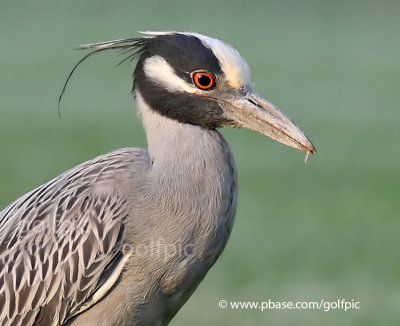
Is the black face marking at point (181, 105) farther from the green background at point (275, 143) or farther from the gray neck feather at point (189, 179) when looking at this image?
the green background at point (275, 143)

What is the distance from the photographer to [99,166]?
7.78 meters

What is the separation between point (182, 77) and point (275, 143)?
13.0 meters

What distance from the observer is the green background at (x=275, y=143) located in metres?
12.4

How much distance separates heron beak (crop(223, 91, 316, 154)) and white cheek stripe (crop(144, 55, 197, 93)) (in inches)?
11.3

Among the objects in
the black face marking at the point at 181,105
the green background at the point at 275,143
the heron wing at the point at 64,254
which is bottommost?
the heron wing at the point at 64,254

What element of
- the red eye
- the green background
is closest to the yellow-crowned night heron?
the red eye

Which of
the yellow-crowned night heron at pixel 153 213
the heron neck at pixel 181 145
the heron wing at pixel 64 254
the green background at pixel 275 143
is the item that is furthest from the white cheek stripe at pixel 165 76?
the green background at pixel 275 143

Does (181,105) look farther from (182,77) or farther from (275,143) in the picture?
(275,143)

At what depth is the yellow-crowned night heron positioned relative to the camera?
7.38 meters

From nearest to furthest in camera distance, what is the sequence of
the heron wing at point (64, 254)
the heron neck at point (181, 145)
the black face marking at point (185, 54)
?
the black face marking at point (185, 54) → the heron wing at point (64, 254) → the heron neck at point (181, 145)

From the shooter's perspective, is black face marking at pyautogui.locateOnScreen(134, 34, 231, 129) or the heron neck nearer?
black face marking at pyautogui.locateOnScreen(134, 34, 231, 129)

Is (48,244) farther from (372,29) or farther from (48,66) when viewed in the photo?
(372,29)

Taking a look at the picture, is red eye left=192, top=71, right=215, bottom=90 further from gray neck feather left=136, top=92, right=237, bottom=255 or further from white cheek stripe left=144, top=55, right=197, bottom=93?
gray neck feather left=136, top=92, right=237, bottom=255

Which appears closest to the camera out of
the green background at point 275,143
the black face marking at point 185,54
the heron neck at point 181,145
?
the black face marking at point 185,54
